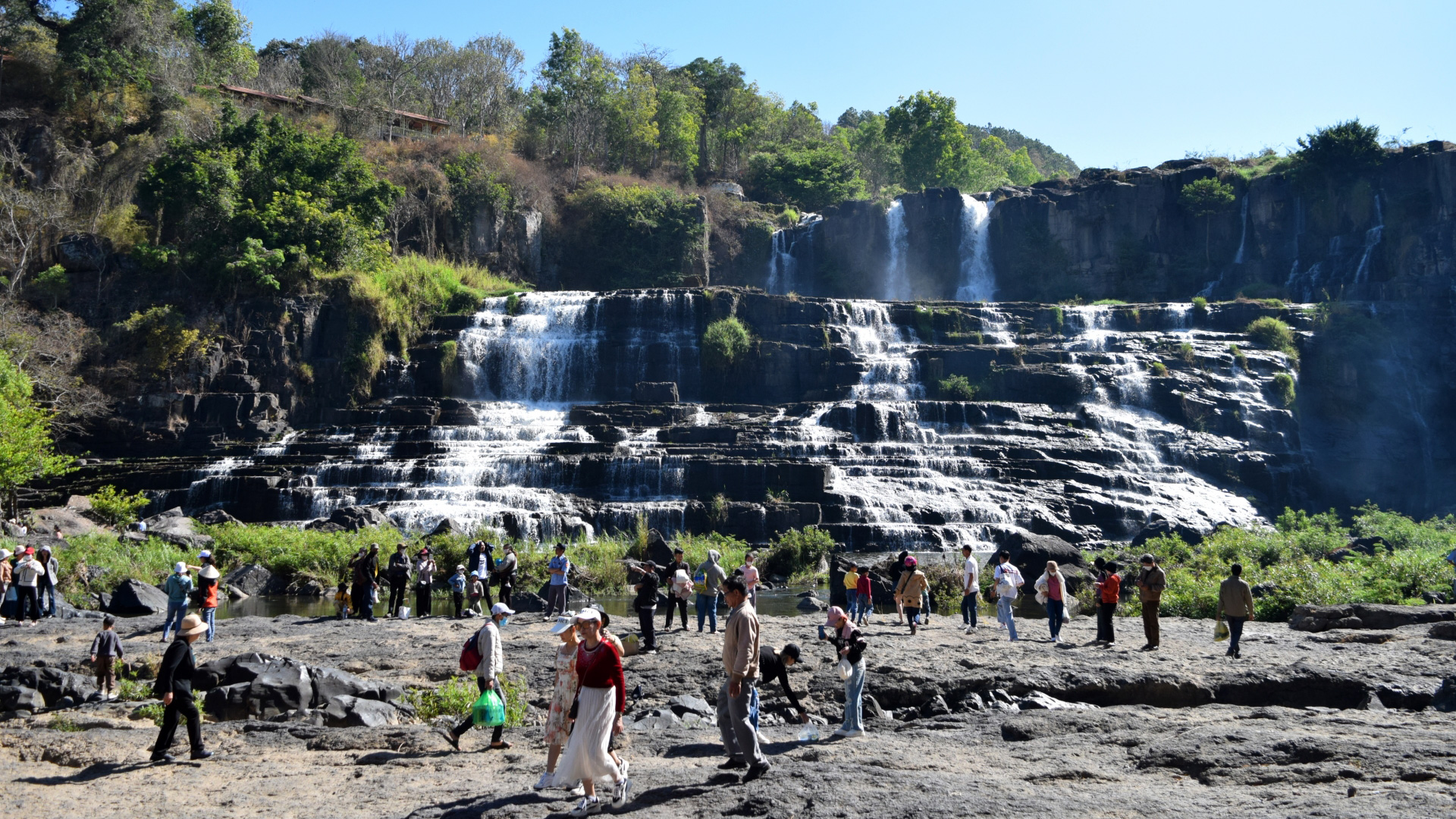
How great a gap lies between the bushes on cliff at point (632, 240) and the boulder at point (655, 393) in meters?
15.6

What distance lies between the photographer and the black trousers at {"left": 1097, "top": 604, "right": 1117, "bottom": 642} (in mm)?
13930

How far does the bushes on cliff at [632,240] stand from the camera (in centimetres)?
5416

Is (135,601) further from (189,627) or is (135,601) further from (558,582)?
(189,627)

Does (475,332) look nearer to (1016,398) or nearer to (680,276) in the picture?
(680,276)

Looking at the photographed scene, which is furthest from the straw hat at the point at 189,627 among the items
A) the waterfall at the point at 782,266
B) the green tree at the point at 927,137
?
the green tree at the point at 927,137

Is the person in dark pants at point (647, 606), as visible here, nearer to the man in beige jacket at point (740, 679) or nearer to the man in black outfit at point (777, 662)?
the man in black outfit at point (777, 662)

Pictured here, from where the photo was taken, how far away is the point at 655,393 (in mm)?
38719

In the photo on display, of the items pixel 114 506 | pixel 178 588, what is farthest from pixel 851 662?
pixel 114 506

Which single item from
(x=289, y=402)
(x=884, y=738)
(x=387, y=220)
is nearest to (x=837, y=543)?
(x=884, y=738)

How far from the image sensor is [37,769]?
8.41 metres

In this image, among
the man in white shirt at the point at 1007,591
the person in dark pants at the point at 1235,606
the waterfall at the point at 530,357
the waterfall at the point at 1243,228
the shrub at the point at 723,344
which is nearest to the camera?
the person in dark pants at the point at 1235,606

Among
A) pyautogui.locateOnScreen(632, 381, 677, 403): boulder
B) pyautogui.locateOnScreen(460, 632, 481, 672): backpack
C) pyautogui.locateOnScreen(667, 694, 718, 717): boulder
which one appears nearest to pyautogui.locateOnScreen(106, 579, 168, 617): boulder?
pyautogui.locateOnScreen(667, 694, 718, 717): boulder

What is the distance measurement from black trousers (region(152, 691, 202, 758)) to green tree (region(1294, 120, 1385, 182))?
185ft

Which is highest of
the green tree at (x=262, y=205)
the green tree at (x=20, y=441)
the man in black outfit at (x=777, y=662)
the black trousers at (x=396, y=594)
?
the green tree at (x=262, y=205)
